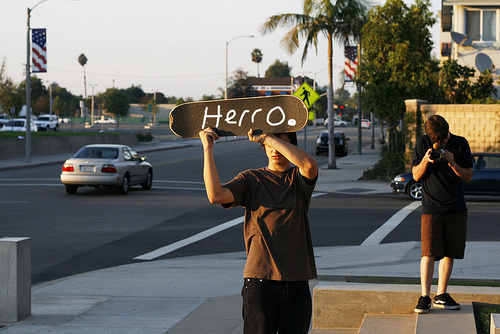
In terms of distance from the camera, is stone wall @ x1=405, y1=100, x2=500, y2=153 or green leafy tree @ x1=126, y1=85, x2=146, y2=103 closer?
stone wall @ x1=405, y1=100, x2=500, y2=153

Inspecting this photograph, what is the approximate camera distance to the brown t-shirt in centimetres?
397

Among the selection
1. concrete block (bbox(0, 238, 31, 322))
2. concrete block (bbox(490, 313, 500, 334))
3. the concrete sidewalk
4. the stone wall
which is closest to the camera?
concrete block (bbox(490, 313, 500, 334))

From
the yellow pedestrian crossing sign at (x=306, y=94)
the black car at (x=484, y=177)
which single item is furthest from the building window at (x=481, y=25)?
the black car at (x=484, y=177)

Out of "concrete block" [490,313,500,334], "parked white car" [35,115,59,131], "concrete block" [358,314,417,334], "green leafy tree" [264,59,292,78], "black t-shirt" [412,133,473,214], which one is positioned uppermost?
"green leafy tree" [264,59,292,78]

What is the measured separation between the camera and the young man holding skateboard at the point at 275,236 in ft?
12.9

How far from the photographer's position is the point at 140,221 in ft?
47.5

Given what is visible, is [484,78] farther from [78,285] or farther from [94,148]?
[78,285]

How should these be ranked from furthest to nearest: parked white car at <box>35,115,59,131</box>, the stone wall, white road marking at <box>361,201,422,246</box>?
parked white car at <box>35,115,59,131</box>, the stone wall, white road marking at <box>361,201,422,246</box>

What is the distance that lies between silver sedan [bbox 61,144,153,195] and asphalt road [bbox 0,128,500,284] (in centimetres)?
41

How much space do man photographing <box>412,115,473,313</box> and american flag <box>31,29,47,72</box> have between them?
27353 millimetres

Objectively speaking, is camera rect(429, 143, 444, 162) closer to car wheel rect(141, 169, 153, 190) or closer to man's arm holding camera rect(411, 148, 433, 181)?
man's arm holding camera rect(411, 148, 433, 181)

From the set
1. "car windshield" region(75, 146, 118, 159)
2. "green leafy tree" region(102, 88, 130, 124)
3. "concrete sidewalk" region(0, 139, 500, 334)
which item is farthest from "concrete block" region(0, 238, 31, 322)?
"green leafy tree" region(102, 88, 130, 124)

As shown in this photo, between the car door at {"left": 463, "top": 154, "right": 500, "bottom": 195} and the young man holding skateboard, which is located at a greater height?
the young man holding skateboard

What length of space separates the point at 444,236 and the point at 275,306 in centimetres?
265
